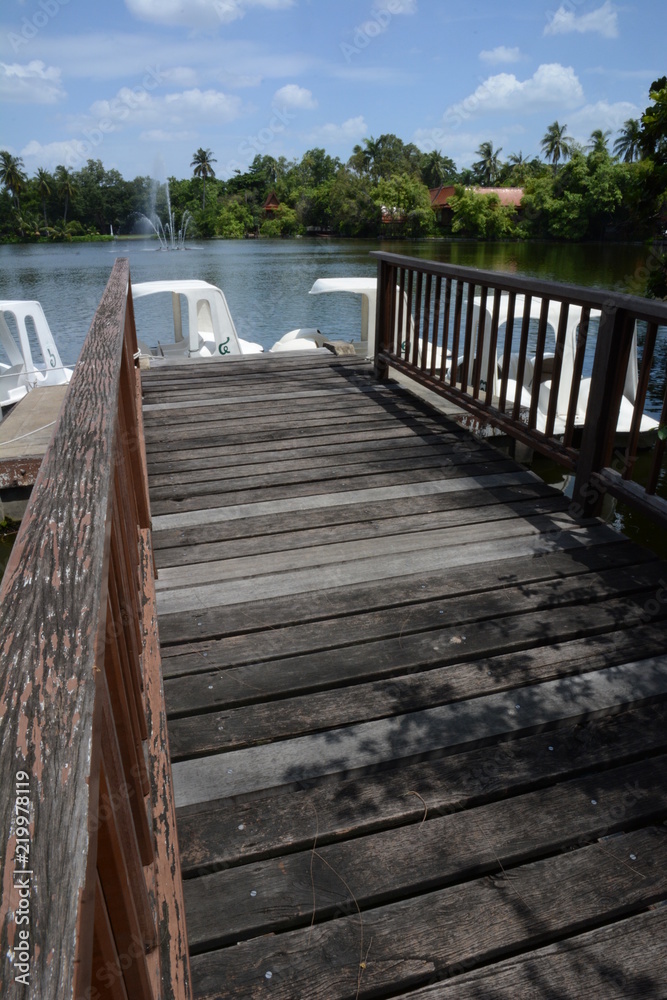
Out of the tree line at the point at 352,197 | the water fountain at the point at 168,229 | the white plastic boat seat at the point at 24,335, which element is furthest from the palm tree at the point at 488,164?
the white plastic boat seat at the point at 24,335

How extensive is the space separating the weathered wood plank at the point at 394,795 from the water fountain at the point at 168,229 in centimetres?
8040

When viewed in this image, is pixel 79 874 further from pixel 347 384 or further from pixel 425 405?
pixel 347 384

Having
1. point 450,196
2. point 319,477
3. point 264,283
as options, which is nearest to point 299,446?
A: point 319,477

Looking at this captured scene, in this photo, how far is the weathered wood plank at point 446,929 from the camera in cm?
158

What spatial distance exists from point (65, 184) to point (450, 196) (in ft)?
150

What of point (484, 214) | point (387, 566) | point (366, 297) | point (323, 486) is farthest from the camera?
point (484, 214)

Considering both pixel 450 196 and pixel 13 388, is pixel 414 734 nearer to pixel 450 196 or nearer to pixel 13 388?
pixel 13 388

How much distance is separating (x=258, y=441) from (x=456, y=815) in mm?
3315

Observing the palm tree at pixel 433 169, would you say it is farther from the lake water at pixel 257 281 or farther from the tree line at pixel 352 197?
the lake water at pixel 257 281

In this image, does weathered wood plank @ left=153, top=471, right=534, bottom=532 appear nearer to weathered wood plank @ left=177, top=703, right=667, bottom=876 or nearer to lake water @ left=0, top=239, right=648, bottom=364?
weathered wood plank @ left=177, top=703, right=667, bottom=876

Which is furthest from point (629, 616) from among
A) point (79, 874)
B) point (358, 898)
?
point (79, 874)

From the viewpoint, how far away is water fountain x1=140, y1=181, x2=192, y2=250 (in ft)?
262

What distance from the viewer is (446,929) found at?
1.69 metres

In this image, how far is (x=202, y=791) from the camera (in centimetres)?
204
